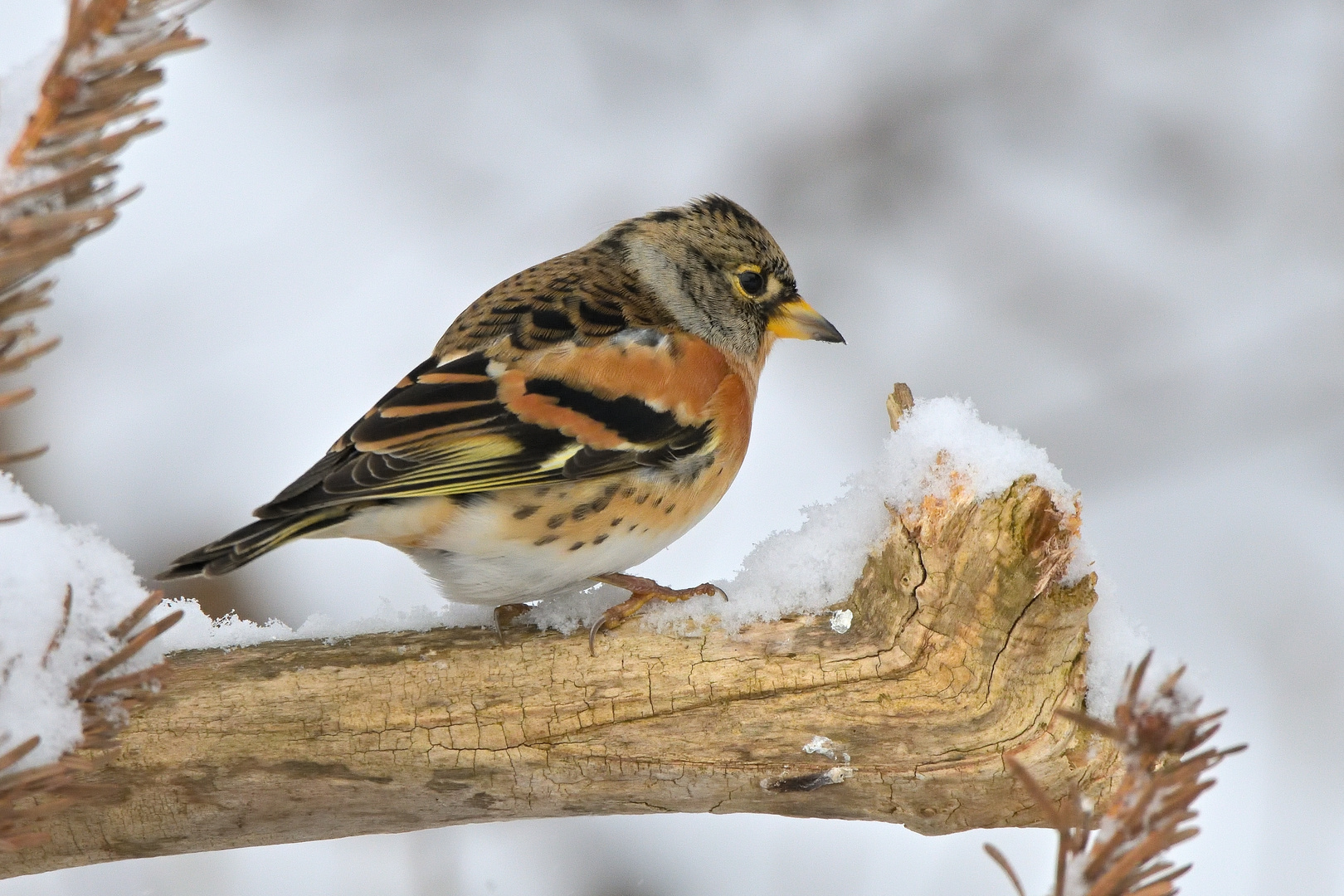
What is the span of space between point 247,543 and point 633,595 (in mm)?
718

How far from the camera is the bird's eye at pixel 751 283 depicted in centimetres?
279

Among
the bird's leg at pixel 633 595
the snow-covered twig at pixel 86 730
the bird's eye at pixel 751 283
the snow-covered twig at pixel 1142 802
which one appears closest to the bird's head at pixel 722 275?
the bird's eye at pixel 751 283

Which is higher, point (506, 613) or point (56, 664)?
point (506, 613)

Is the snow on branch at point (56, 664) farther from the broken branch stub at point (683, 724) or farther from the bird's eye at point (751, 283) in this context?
the bird's eye at point (751, 283)

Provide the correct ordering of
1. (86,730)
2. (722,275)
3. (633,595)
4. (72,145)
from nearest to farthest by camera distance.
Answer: (72,145)
(86,730)
(633,595)
(722,275)

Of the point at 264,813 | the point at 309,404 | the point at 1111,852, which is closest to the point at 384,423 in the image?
the point at 264,813

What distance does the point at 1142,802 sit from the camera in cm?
96

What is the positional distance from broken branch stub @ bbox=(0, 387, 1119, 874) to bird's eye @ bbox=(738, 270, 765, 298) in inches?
40.3

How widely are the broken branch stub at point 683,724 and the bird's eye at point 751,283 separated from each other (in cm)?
102

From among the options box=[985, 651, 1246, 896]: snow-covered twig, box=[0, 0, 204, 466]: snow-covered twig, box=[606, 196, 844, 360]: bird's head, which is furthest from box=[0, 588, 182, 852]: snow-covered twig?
box=[606, 196, 844, 360]: bird's head

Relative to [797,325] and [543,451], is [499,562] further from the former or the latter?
[797,325]

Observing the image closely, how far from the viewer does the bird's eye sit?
2.79 meters

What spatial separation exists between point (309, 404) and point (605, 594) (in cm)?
237

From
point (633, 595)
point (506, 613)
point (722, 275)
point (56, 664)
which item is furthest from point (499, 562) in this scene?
point (722, 275)
